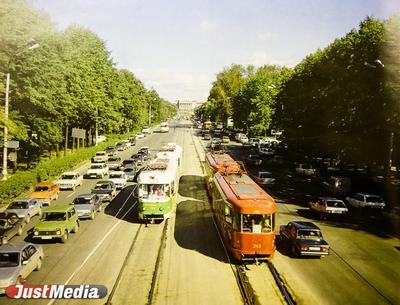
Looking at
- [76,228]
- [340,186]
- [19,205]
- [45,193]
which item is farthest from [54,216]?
[340,186]

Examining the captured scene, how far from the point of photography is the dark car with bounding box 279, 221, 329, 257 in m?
22.0

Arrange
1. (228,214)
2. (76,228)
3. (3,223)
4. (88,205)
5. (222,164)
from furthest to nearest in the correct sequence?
(222,164)
(88,205)
(76,228)
(3,223)
(228,214)

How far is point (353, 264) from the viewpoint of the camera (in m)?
21.8

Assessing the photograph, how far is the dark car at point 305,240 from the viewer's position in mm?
21969

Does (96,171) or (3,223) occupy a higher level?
(96,171)

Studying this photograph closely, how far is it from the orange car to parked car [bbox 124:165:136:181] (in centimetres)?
1071

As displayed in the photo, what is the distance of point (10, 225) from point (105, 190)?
36.7ft

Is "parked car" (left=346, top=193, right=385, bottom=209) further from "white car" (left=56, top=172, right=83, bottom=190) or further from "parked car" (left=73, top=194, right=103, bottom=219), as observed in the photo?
→ "white car" (left=56, top=172, right=83, bottom=190)

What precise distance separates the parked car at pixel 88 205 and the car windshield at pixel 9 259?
429 inches

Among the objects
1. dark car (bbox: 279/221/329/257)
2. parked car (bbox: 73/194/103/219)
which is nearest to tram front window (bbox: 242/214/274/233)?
dark car (bbox: 279/221/329/257)

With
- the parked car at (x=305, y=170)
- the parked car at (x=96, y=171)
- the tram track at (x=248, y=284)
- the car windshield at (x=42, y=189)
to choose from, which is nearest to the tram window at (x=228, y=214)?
the tram track at (x=248, y=284)

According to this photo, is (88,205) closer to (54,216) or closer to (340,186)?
(54,216)

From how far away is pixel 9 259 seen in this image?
1786cm

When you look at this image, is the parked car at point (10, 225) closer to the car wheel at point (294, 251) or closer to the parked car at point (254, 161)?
the car wheel at point (294, 251)
